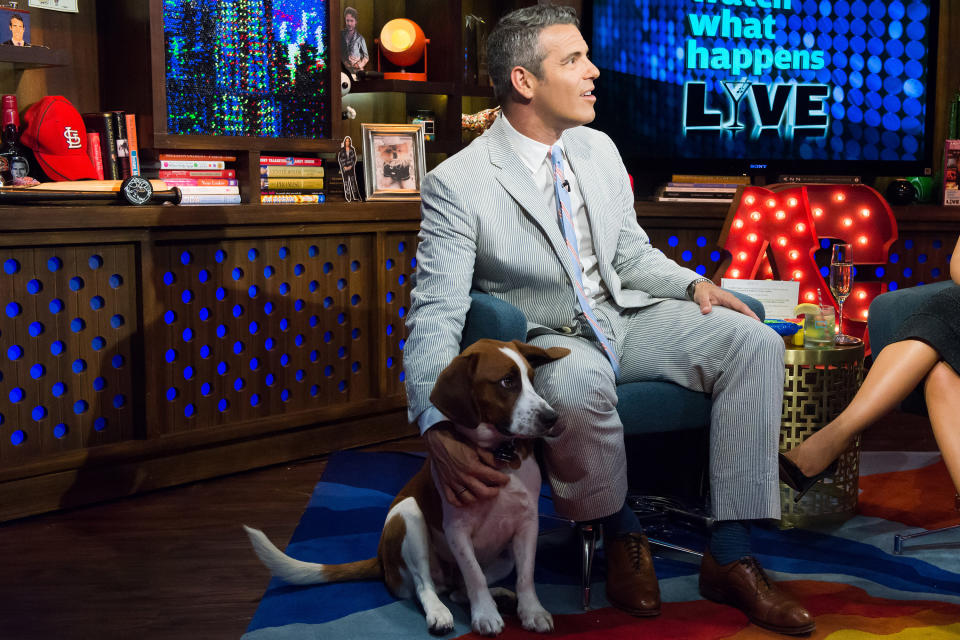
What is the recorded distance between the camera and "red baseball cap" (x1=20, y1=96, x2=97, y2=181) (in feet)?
9.84

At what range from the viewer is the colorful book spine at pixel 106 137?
315cm

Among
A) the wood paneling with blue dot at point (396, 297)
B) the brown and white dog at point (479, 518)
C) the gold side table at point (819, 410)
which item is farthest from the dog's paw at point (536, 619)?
the wood paneling with blue dot at point (396, 297)

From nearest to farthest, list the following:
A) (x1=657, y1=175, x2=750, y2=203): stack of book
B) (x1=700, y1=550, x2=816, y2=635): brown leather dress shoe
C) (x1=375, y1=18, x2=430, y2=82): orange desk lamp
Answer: (x1=700, y1=550, x2=816, y2=635): brown leather dress shoe < (x1=375, y1=18, x2=430, y2=82): orange desk lamp < (x1=657, y1=175, x2=750, y2=203): stack of book

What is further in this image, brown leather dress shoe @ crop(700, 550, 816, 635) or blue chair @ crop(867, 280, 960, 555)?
blue chair @ crop(867, 280, 960, 555)

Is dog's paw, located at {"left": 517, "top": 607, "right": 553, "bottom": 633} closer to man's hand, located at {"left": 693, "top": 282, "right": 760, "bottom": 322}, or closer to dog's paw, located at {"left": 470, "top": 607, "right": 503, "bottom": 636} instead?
dog's paw, located at {"left": 470, "top": 607, "right": 503, "bottom": 636}

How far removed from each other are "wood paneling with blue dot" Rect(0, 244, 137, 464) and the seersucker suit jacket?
116 cm

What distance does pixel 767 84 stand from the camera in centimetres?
413

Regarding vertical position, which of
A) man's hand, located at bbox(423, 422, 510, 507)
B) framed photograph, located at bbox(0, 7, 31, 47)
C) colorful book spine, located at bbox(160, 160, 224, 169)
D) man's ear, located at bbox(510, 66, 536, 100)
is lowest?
man's hand, located at bbox(423, 422, 510, 507)

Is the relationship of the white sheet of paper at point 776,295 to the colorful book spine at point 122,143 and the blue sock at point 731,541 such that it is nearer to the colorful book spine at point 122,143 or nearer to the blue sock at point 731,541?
the blue sock at point 731,541

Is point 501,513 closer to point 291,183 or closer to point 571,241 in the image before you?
point 571,241

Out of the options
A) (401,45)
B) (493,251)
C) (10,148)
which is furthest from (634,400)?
(401,45)

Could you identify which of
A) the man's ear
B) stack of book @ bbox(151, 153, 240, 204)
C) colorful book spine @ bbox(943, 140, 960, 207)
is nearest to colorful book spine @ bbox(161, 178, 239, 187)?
stack of book @ bbox(151, 153, 240, 204)

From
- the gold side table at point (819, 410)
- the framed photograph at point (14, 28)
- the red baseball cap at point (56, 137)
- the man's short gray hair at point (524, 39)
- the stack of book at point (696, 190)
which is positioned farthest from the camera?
the stack of book at point (696, 190)

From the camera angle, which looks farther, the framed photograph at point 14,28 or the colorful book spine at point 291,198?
the colorful book spine at point 291,198
